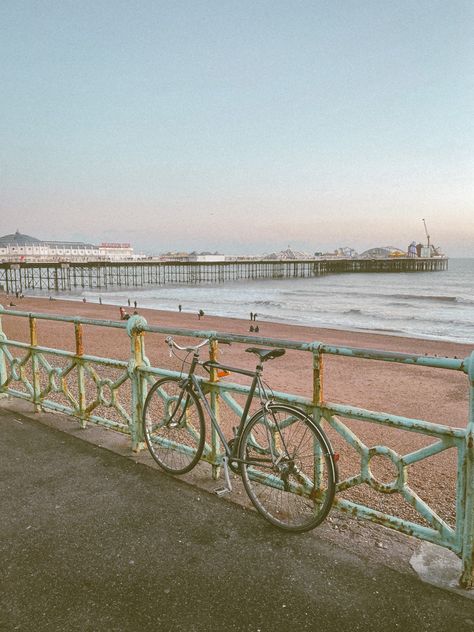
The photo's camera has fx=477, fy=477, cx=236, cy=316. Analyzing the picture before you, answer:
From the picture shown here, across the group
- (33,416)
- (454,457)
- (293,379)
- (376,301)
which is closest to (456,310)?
(376,301)

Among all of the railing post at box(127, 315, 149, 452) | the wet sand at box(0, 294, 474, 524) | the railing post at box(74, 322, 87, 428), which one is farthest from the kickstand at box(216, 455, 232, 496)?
the railing post at box(74, 322, 87, 428)

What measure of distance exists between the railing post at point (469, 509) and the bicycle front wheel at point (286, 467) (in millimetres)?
793

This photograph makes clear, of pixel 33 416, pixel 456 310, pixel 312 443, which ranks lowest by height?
pixel 456 310

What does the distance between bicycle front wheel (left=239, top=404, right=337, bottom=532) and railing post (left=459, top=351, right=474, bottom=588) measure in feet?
2.60

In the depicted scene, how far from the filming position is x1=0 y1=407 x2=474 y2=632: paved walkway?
8.27ft

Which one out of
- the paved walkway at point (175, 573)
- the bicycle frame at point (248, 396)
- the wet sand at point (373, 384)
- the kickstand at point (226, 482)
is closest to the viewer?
the paved walkway at point (175, 573)

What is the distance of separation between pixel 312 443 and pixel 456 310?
4574 cm

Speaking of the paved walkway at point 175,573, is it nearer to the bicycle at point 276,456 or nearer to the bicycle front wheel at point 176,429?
the bicycle at point 276,456

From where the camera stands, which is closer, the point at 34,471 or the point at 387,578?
the point at 387,578

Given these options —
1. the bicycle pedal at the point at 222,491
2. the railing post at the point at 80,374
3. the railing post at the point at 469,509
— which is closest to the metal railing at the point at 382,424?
the railing post at the point at 469,509

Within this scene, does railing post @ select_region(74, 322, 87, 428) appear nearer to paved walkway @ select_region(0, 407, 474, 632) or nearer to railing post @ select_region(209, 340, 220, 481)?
paved walkway @ select_region(0, 407, 474, 632)

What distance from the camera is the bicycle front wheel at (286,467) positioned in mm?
3256

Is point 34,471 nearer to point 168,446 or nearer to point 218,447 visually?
point 168,446

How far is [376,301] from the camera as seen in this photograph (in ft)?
177
